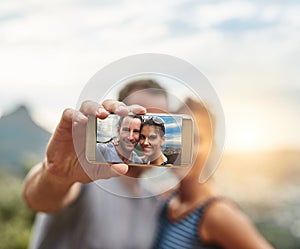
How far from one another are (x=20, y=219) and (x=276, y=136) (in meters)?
0.73

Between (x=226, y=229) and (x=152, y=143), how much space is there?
500 millimetres

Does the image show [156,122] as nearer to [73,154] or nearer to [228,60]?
Result: [73,154]

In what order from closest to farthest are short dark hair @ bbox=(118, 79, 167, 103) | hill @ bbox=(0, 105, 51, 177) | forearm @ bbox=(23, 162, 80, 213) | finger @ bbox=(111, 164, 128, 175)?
finger @ bbox=(111, 164, 128, 175)
short dark hair @ bbox=(118, 79, 167, 103)
forearm @ bbox=(23, 162, 80, 213)
hill @ bbox=(0, 105, 51, 177)

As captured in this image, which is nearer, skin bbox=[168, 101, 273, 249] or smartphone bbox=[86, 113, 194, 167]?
smartphone bbox=[86, 113, 194, 167]

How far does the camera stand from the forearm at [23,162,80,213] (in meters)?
0.65

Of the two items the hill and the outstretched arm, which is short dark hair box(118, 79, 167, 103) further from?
the hill

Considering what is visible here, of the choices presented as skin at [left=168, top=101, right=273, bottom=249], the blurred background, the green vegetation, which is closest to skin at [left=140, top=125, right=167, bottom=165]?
skin at [left=168, top=101, right=273, bottom=249]

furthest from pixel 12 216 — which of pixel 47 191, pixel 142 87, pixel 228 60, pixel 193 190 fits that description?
pixel 142 87

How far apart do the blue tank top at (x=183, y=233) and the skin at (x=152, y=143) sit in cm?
49

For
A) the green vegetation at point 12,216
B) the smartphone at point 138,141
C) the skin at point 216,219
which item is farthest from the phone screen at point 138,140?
the green vegetation at point 12,216

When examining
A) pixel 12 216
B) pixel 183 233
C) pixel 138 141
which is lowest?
pixel 12 216

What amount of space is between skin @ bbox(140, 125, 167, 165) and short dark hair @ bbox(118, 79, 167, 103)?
0.09 m

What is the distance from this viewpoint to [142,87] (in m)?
0.60

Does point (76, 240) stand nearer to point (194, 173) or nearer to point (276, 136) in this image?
point (194, 173)
